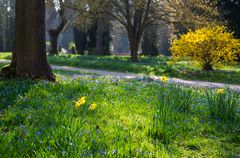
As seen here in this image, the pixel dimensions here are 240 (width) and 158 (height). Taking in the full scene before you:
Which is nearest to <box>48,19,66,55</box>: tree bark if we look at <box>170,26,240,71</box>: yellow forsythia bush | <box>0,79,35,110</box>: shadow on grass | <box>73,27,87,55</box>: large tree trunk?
<box>73,27,87,55</box>: large tree trunk

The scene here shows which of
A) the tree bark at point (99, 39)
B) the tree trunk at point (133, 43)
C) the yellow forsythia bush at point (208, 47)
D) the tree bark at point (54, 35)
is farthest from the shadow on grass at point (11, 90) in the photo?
the tree bark at point (54, 35)

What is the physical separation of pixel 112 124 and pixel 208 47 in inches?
510

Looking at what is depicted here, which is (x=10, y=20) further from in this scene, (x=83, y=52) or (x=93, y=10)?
(x=93, y=10)

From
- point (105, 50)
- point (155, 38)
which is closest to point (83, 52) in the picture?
point (105, 50)

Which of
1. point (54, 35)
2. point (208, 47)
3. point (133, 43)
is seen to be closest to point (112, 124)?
point (208, 47)

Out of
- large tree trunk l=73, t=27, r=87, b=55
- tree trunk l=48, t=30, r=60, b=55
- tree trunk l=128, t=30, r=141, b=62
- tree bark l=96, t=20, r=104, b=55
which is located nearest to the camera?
tree trunk l=128, t=30, r=141, b=62

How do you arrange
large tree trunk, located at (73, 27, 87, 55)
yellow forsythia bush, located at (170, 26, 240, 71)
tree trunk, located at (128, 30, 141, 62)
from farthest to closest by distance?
large tree trunk, located at (73, 27, 87, 55) < tree trunk, located at (128, 30, 141, 62) < yellow forsythia bush, located at (170, 26, 240, 71)

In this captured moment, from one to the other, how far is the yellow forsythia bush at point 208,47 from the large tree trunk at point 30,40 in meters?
10.0

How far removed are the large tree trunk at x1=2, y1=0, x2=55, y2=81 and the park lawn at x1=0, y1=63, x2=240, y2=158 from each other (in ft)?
4.96

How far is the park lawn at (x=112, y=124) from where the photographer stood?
3566mm

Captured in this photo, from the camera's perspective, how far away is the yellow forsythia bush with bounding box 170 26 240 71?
54.3 feet

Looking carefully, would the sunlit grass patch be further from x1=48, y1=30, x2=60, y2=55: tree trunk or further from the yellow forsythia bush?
x1=48, y1=30, x2=60, y2=55: tree trunk

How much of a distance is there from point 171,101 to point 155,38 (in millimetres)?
31665

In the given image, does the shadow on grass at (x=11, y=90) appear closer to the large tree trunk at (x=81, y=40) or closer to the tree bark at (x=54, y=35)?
the tree bark at (x=54, y=35)
